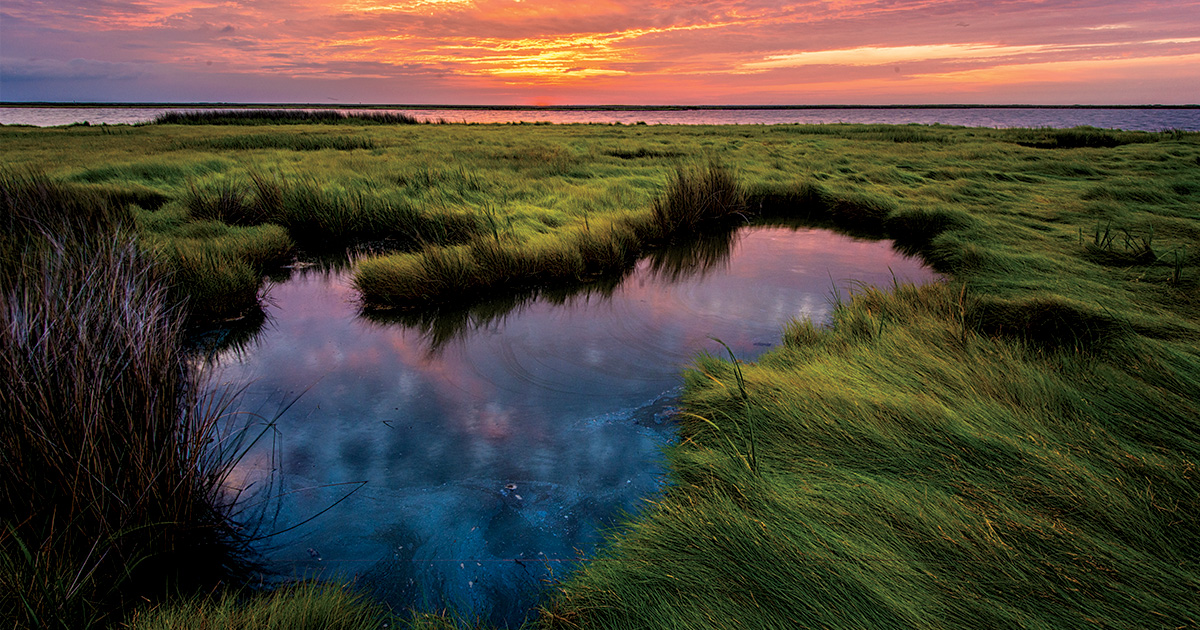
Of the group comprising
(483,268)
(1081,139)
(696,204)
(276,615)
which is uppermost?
(1081,139)

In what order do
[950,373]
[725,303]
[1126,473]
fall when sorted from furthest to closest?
[725,303]
[950,373]
[1126,473]

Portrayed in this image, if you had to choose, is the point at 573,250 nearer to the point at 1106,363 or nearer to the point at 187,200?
the point at 1106,363

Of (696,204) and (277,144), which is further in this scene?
(277,144)

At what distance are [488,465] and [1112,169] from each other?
14836mm

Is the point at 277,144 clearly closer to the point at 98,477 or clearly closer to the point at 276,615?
the point at 98,477

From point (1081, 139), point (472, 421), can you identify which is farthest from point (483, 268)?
point (1081, 139)

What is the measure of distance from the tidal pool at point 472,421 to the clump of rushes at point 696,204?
2.06m

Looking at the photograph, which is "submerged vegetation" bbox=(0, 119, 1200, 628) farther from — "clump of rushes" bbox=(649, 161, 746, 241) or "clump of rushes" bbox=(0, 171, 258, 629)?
"clump of rushes" bbox=(649, 161, 746, 241)

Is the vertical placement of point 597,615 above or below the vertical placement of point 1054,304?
below

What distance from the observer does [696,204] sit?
26.5ft

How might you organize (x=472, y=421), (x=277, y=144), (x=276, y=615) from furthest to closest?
(x=277, y=144) < (x=472, y=421) < (x=276, y=615)

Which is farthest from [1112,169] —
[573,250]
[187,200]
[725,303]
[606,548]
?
[187,200]

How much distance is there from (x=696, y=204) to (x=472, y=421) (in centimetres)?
595

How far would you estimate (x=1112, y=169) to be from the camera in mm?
11172
